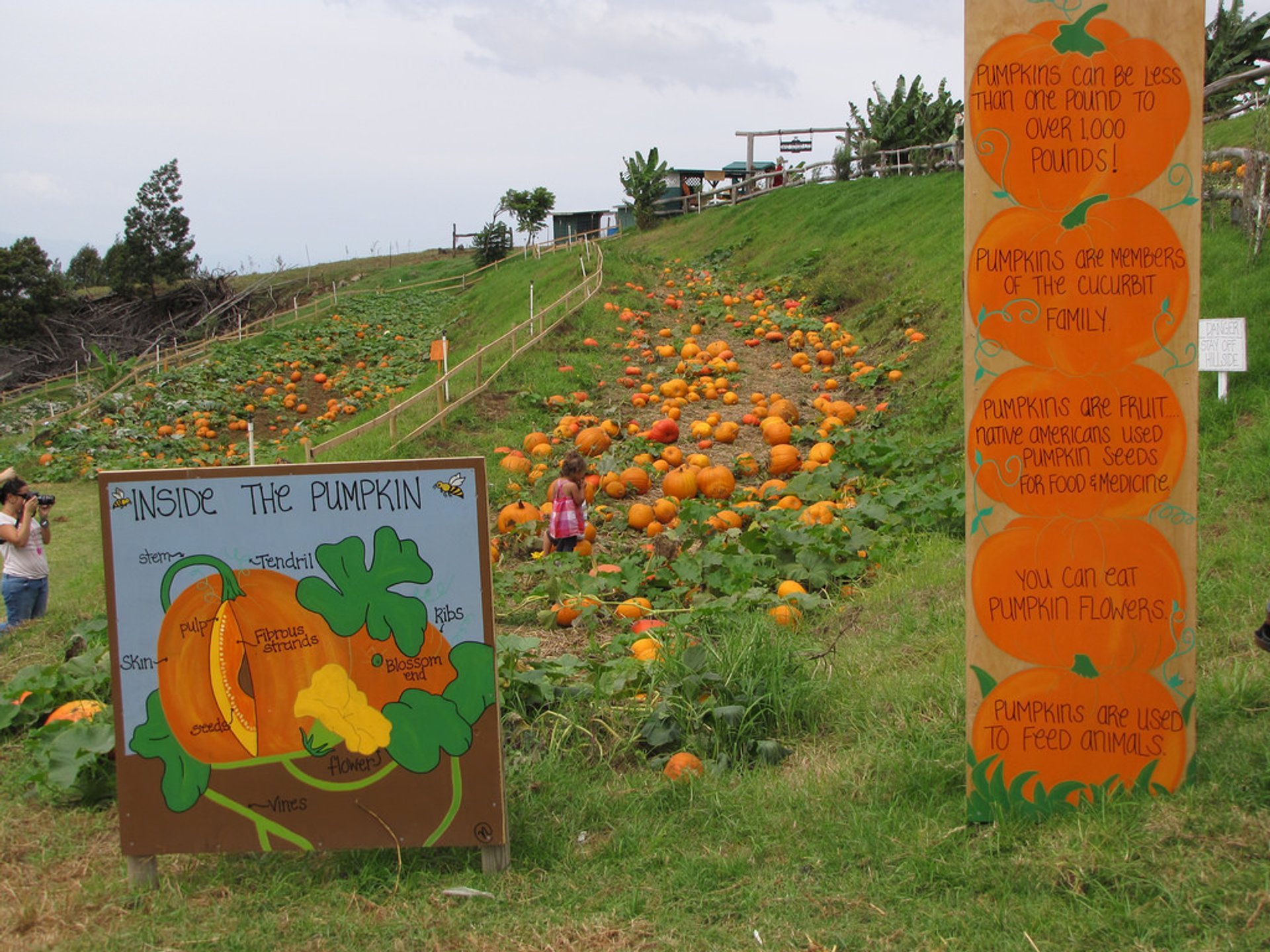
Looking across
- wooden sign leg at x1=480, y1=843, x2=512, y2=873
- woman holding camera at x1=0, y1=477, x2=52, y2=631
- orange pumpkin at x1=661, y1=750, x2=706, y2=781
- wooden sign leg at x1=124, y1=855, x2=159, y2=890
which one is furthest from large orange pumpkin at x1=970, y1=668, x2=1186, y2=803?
woman holding camera at x1=0, y1=477, x2=52, y2=631

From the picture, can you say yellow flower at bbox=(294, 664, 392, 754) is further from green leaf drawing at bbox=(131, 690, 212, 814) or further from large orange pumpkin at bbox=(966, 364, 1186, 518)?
large orange pumpkin at bbox=(966, 364, 1186, 518)

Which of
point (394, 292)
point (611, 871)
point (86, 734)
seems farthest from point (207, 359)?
point (611, 871)

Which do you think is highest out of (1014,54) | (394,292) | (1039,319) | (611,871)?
(394,292)

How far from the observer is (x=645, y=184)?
4319 cm

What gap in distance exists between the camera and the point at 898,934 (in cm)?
323

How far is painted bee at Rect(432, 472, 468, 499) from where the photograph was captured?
3816 millimetres

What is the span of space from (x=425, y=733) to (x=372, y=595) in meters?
0.55

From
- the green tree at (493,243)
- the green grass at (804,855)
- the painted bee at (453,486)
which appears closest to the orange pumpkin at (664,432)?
the green grass at (804,855)

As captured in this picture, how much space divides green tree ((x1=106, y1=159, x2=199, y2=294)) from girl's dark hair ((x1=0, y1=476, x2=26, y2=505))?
30584 millimetres

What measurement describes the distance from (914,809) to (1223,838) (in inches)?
41.0

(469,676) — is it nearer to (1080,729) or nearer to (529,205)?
(1080,729)

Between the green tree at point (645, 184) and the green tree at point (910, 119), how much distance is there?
10739 mm

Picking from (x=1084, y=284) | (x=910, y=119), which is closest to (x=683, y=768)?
(x=1084, y=284)

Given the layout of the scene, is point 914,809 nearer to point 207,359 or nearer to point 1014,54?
point 1014,54
